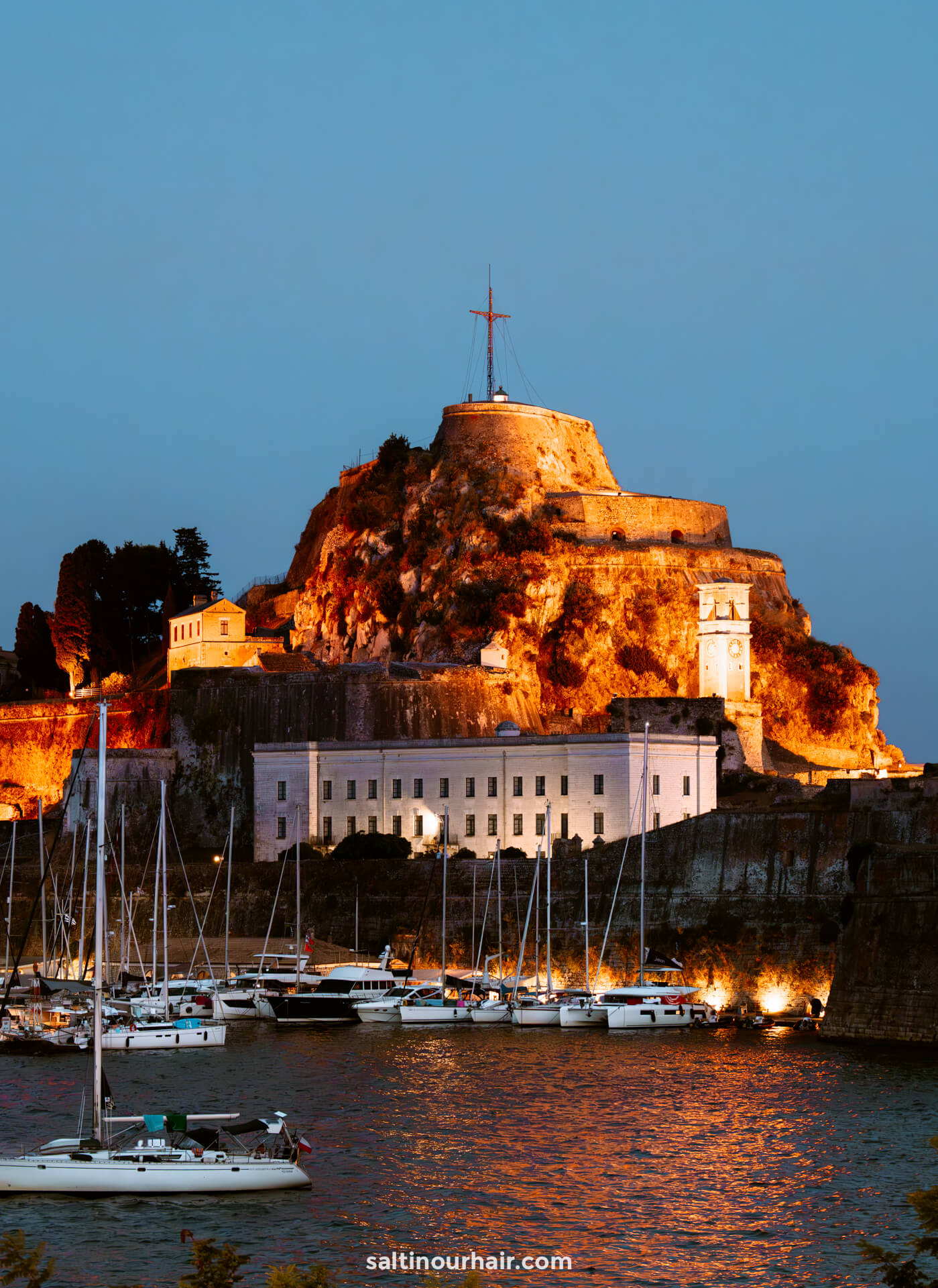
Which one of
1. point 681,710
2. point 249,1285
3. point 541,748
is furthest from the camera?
point 681,710

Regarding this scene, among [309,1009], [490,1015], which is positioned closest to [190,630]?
[309,1009]

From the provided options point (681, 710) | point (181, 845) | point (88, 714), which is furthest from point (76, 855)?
point (681, 710)

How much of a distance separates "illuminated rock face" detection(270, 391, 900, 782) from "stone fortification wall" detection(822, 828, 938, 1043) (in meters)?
26.7

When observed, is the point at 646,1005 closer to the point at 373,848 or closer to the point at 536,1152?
the point at 373,848

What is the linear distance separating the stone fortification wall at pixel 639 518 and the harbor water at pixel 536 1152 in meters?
37.8

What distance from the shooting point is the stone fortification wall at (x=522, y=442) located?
3691 inches

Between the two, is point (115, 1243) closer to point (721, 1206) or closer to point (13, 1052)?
point (721, 1206)

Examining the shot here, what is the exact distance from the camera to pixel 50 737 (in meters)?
88.8

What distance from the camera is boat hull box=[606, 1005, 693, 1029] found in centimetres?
5697

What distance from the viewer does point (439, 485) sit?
303 ft

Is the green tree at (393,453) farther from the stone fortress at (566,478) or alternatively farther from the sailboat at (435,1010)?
the sailboat at (435,1010)

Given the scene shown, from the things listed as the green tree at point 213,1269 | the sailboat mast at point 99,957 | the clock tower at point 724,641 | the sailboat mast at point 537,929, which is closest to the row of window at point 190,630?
the clock tower at point 724,641

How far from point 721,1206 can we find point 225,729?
47.2m

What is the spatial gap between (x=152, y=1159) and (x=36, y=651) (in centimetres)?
7814
